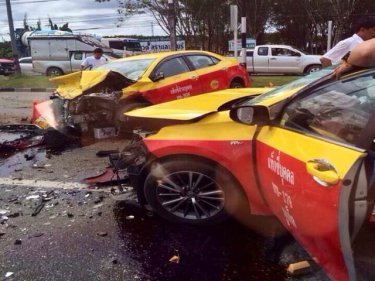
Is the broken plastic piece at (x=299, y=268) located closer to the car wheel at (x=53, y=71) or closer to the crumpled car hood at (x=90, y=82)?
the crumpled car hood at (x=90, y=82)

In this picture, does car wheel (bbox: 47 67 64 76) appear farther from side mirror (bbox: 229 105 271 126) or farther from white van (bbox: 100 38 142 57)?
side mirror (bbox: 229 105 271 126)

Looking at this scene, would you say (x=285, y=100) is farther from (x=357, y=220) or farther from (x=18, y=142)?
(x=18, y=142)

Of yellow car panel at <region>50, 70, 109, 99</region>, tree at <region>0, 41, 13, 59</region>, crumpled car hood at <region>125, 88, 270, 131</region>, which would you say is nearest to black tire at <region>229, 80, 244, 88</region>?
yellow car panel at <region>50, 70, 109, 99</region>

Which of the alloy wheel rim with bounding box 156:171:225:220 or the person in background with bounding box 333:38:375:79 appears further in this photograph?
the alloy wheel rim with bounding box 156:171:225:220

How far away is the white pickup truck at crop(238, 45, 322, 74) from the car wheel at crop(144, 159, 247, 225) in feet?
59.5

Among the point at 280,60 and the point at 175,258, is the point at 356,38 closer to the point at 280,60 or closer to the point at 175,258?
the point at 175,258

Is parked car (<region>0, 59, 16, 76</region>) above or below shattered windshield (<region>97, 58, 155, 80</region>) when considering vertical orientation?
below

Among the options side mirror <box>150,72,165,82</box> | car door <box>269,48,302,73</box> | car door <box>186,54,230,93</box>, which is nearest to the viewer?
side mirror <box>150,72,165,82</box>

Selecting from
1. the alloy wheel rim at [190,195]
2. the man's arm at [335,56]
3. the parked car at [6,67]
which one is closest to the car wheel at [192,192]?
the alloy wheel rim at [190,195]

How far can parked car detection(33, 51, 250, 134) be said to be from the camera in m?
7.16

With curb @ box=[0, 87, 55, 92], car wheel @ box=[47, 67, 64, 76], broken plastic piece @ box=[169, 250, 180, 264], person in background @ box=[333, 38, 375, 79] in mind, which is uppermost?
person in background @ box=[333, 38, 375, 79]

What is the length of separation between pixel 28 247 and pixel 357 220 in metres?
2.60

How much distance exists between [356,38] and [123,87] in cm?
387

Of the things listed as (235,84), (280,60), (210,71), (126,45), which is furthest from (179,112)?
(126,45)
